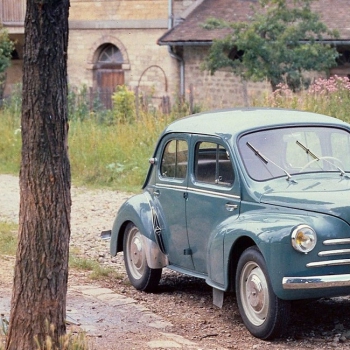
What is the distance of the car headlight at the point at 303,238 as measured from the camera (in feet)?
21.4

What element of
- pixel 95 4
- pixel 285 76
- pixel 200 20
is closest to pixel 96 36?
pixel 95 4

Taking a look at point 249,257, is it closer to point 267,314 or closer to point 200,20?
point 267,314

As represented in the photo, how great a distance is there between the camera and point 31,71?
5.61 metres

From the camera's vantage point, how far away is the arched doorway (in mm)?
31672

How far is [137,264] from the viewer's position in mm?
8664

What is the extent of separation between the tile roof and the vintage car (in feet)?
56.8

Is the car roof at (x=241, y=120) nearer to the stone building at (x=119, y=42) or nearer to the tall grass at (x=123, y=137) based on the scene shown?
the tall grass at (x=123, y=137)

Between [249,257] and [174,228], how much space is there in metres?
1.41

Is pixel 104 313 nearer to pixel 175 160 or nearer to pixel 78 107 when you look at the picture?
pixel 175 160

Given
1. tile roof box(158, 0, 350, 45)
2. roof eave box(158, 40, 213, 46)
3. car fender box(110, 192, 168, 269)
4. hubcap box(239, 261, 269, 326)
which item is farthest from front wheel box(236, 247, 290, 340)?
roof eave box(158, 40, 213, 46)

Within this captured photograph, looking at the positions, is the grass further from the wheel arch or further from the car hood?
the car hood

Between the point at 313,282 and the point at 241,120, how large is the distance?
6.17 feet

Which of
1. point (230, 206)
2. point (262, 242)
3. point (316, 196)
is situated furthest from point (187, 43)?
point (262, 242)


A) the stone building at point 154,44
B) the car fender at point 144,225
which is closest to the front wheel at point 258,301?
the car fender at point 144,225
